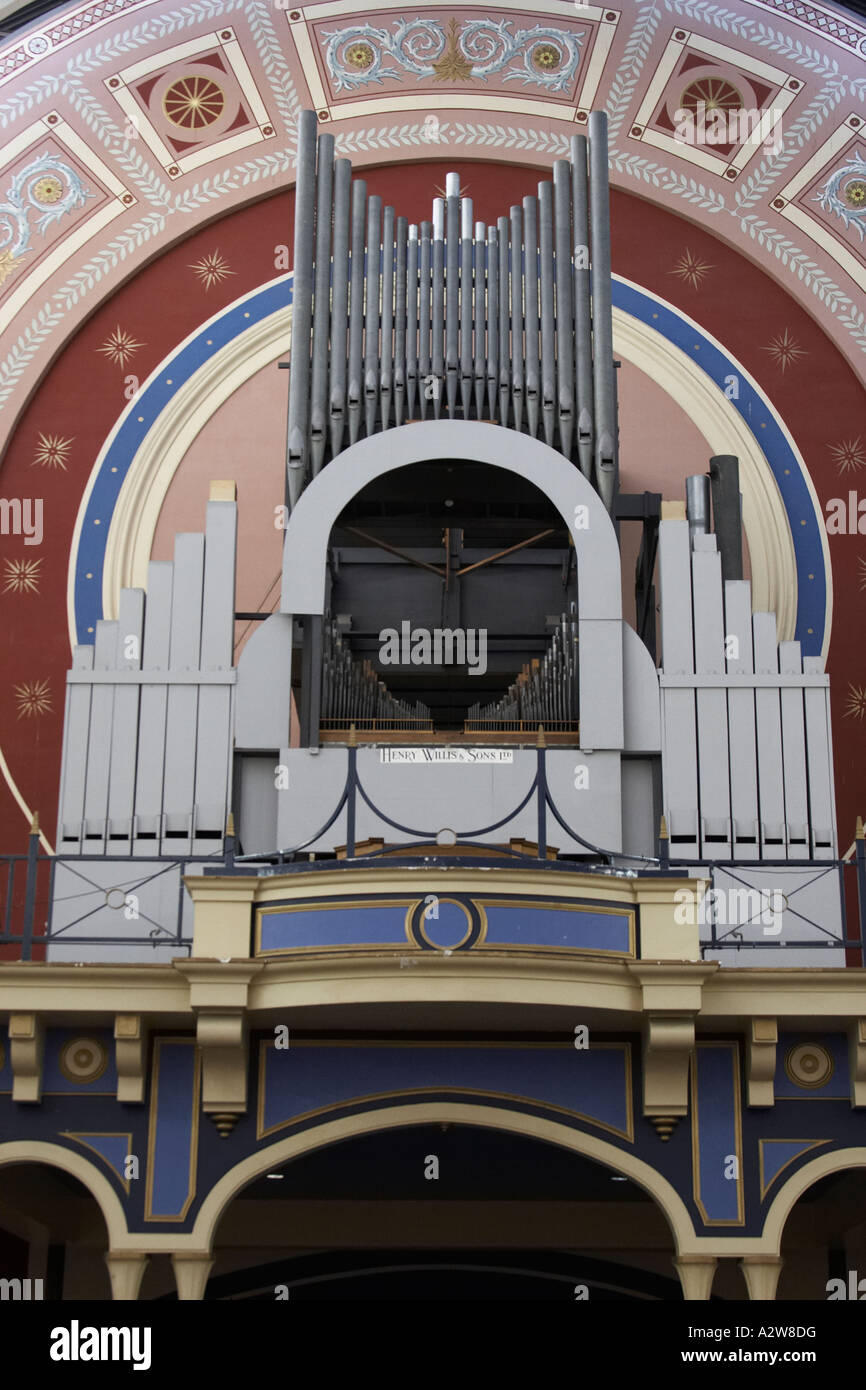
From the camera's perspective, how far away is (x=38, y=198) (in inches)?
739

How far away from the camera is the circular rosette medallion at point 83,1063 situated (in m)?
12.6

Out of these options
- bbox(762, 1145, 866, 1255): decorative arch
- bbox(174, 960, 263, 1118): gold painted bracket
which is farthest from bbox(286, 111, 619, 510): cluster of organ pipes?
bbox(762, 1145, 866, 1255): decorative arch

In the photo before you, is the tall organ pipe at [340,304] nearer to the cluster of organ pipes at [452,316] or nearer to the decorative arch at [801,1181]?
the cluster of organ pipes at [452,316]

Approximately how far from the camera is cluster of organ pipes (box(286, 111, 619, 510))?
624 inches

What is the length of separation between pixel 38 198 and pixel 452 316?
4951 millimetres

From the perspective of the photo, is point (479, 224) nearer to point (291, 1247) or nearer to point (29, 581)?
point (29, 581)

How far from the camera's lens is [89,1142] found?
12492mm

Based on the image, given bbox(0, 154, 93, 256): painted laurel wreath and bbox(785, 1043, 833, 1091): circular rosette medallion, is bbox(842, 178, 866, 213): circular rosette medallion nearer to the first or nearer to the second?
bbox(0, 154, 93, 256): painted laurel wreath

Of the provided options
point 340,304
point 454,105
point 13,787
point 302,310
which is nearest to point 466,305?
point 340,304

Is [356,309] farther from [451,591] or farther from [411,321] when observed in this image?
[451,591]

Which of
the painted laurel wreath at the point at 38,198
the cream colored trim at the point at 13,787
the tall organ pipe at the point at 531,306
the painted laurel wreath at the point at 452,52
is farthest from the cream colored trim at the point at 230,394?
the painted laurel wreath at the point at 452,52

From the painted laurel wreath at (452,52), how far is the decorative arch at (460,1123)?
10890 millimetres

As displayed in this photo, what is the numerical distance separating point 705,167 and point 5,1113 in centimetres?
1147

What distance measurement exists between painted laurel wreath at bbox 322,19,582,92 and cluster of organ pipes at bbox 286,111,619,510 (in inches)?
93.0
